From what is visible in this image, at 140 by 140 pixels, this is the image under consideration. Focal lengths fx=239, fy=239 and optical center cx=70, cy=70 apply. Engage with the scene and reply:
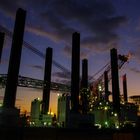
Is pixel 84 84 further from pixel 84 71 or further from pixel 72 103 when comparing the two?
pixel 72 103

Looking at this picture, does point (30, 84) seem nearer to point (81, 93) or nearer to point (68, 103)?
point (81, 93)

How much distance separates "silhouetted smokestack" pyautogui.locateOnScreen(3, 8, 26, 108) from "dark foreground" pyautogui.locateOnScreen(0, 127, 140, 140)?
49.7 ft

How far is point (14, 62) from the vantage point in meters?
39.6

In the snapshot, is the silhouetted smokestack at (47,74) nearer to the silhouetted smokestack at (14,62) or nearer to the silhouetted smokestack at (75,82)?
the silhouetted smokestack at (75,82)

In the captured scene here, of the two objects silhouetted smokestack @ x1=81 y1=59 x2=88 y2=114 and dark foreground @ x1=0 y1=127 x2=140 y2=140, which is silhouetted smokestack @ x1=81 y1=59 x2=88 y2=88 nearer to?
silhouetted smokestack @ x1=81 y1=59 x2=88 y2=114

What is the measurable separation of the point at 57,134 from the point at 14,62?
18.4 meters

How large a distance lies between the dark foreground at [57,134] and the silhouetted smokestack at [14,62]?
15134mm

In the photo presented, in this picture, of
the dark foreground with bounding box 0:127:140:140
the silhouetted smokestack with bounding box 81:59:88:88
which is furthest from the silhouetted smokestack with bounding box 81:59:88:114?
the dark foreground with bounding box 0:127:140:140

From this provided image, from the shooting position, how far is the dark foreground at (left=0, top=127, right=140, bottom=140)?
2303 cm

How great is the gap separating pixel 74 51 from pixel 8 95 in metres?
16.0

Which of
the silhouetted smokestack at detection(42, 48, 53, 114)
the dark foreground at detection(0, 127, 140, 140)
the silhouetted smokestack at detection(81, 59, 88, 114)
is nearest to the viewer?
the dark foreground at detection(0, 127, 140, 140)

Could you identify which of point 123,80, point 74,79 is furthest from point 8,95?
point 123,80

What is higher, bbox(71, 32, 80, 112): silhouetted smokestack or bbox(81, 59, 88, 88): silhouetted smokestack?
bbox(81, 59, 88, 88): silhouetted smokestack

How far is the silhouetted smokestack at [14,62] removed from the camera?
38.4m
